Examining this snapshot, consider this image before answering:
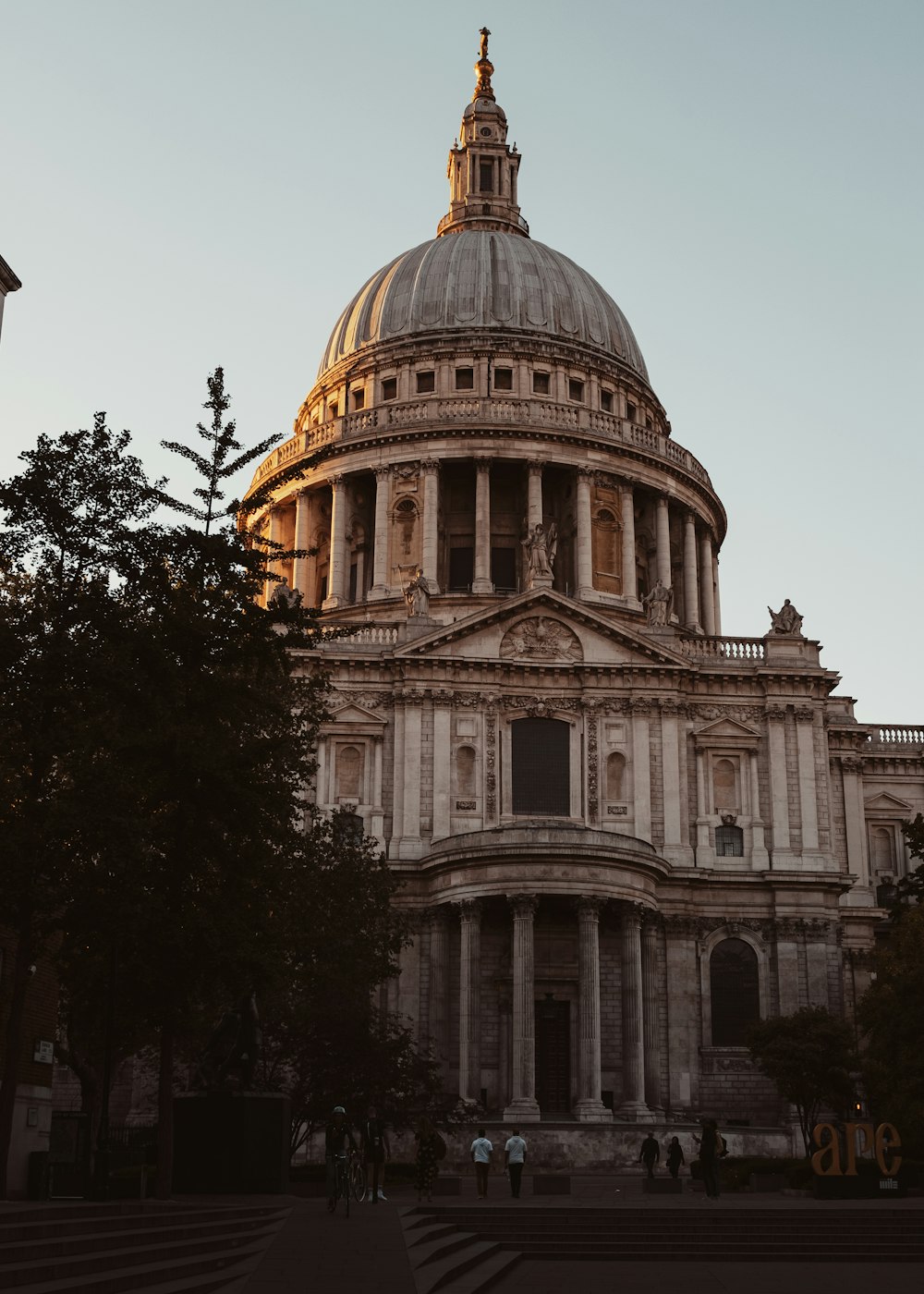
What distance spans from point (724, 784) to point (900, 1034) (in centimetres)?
1672

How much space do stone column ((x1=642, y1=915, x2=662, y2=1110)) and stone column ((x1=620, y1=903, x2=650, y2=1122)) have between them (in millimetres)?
827

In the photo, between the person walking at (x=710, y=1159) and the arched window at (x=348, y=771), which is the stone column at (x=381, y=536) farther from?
the person walking at (x=710, y=1159)

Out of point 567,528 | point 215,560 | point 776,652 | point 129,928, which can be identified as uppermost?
point 567,528

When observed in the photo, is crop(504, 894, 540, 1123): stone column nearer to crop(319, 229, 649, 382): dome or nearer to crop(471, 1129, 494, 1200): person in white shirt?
crop(471, 1129, 494, 1200): person in white shirt

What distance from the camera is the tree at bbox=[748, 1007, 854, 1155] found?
2052 inches

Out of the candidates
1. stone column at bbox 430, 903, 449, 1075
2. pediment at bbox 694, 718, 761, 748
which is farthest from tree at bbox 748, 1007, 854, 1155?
pediment at bbox 694, 718, 761, 748

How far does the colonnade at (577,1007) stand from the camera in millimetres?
53500

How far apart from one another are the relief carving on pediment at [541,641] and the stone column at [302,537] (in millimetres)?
18931

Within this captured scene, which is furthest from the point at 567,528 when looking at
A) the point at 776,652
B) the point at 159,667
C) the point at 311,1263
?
the point at 311,1263

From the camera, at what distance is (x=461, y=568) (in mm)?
78688

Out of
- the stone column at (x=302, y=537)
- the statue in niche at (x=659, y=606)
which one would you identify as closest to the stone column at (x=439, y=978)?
the statue in niche at (x=659, y=606)

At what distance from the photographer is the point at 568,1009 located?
5825 cm

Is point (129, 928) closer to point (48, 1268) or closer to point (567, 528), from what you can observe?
point (48, 1268)

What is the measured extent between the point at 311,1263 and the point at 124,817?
346 inches
